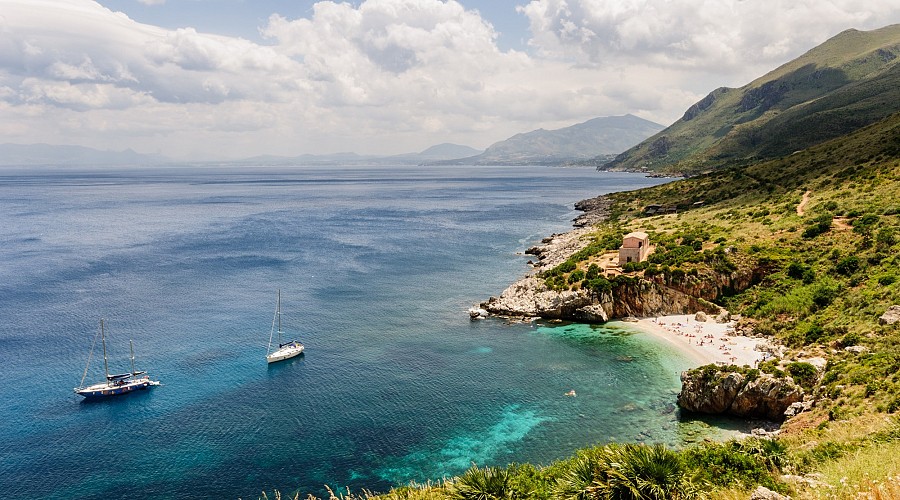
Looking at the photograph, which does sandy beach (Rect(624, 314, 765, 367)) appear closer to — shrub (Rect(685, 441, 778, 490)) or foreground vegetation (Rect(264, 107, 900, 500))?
foreground vegetation (Rect(264, 107, 900, 500))

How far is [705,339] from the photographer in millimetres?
57312

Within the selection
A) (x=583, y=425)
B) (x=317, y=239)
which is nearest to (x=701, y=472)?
(x=583, y=425)

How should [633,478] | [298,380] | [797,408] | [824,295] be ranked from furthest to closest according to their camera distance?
[824,295] < [298,380] < [797,408] < [633,478]

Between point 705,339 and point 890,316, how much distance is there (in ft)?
54.8

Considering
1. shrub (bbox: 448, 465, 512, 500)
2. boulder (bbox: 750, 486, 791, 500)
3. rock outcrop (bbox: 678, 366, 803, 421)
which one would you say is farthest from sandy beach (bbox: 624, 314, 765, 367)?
shrub (bbox: 448, 465, 512, 500)

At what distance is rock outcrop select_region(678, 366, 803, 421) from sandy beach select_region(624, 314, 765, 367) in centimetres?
489

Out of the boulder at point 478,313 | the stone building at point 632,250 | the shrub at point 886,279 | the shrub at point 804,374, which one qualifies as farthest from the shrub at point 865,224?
the boulder at point 478,313

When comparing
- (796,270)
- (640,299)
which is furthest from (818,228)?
(640,299)

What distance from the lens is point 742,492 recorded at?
21.3 m

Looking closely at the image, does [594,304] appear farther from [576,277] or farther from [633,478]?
[633,478]

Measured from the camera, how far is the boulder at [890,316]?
143 feet

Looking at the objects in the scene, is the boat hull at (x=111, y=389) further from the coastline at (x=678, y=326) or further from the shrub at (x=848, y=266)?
the shrub at (x=848, y=266)

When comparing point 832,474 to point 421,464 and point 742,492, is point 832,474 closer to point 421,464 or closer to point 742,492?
point 742,492

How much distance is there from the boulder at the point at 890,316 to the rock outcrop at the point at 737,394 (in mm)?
11845
